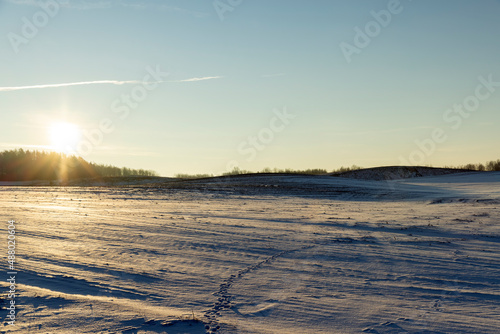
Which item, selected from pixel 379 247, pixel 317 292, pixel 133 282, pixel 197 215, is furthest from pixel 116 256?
pixel 197 215

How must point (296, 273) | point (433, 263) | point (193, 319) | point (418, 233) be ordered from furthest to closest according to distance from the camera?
point (418, 233)
point (433, 263)
point (296, 273)
point (193, 319)

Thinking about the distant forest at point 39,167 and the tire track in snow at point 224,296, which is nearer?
the tire track in snow at point 224,296

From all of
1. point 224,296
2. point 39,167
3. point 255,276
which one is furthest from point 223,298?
point 39,167

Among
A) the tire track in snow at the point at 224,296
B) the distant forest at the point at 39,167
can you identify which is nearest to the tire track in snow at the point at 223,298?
the tire track in snow at the point at 224,296

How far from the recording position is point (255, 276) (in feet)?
27.8

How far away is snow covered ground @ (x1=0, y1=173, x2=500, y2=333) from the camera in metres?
6.04

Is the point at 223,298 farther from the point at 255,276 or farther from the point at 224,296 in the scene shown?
the point at 255,276

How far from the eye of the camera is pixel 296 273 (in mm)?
8734

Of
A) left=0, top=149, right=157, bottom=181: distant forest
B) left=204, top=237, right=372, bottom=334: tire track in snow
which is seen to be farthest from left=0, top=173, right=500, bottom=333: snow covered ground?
left=0, top=149, right=157, bottom=181: distant forest

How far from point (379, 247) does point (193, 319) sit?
6.99 m

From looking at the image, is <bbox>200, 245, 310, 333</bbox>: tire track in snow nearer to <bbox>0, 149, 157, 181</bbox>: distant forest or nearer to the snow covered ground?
the snow covered ground

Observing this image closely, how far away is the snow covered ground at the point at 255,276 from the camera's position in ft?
19.8

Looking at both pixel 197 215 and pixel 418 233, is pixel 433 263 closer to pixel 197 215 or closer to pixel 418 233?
pixel 418 233

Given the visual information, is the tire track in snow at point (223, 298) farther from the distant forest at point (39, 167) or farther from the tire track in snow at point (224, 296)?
the distant forest at point (39, 167)
